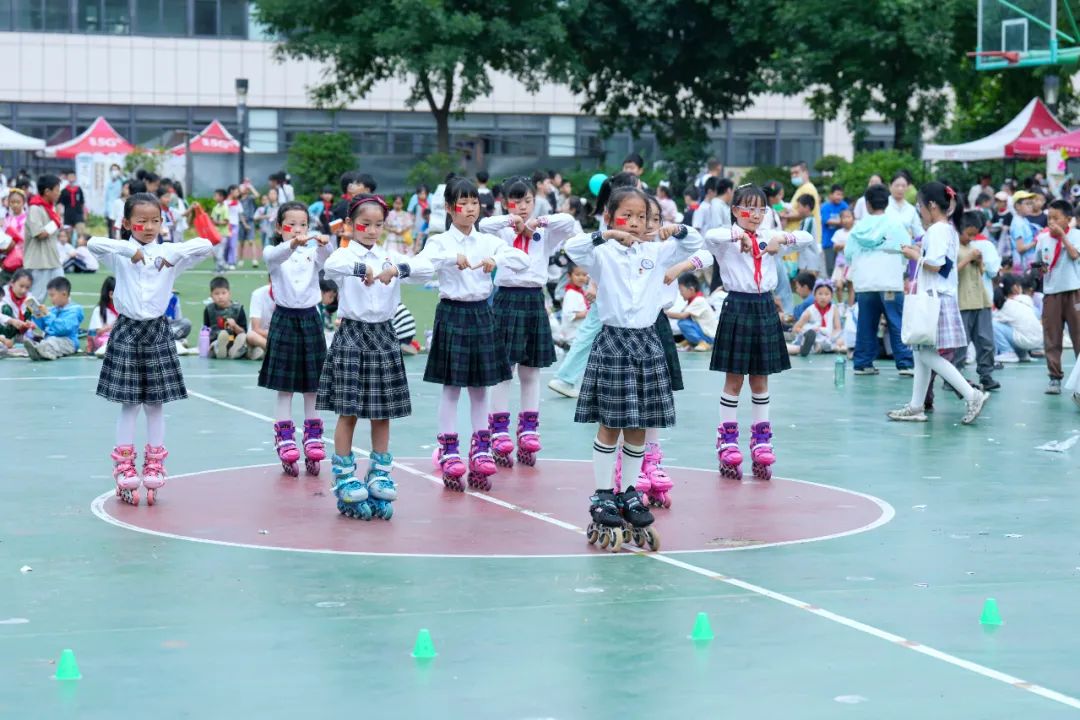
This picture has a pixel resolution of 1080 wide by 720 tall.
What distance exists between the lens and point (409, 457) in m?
11.2

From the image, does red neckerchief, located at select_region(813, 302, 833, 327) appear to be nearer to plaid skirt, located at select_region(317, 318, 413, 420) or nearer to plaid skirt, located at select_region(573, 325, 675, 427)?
plaid skirt, located at select_region(317, 318, 413, 420)

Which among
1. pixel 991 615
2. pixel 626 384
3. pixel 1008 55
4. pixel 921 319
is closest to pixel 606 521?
pixel 626 384

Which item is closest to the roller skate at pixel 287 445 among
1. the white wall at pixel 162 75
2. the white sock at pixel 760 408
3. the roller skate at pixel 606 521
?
the roller skate at pixel 606 521

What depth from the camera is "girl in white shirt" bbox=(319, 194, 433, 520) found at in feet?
29.3

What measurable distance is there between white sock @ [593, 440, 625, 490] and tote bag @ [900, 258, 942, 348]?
16.9 ft

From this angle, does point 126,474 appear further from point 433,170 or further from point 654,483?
point 433,170

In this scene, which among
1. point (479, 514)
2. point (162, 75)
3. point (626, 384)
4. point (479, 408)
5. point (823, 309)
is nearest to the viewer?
point (626, 384)

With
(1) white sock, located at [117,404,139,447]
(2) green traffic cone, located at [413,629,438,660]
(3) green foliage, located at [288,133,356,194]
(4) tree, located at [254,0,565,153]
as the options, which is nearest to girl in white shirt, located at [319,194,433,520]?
(1) white sock, located at [117,404,139,447]

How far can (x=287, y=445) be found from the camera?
1034 centimetres

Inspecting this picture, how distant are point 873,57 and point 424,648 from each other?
34.1m

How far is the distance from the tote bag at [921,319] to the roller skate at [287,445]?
5090 mm

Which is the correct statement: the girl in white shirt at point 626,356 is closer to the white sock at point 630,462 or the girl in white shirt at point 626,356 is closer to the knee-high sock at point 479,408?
the white sock at point 630,462

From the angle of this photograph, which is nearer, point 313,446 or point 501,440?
point 313,446

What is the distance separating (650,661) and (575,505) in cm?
327
